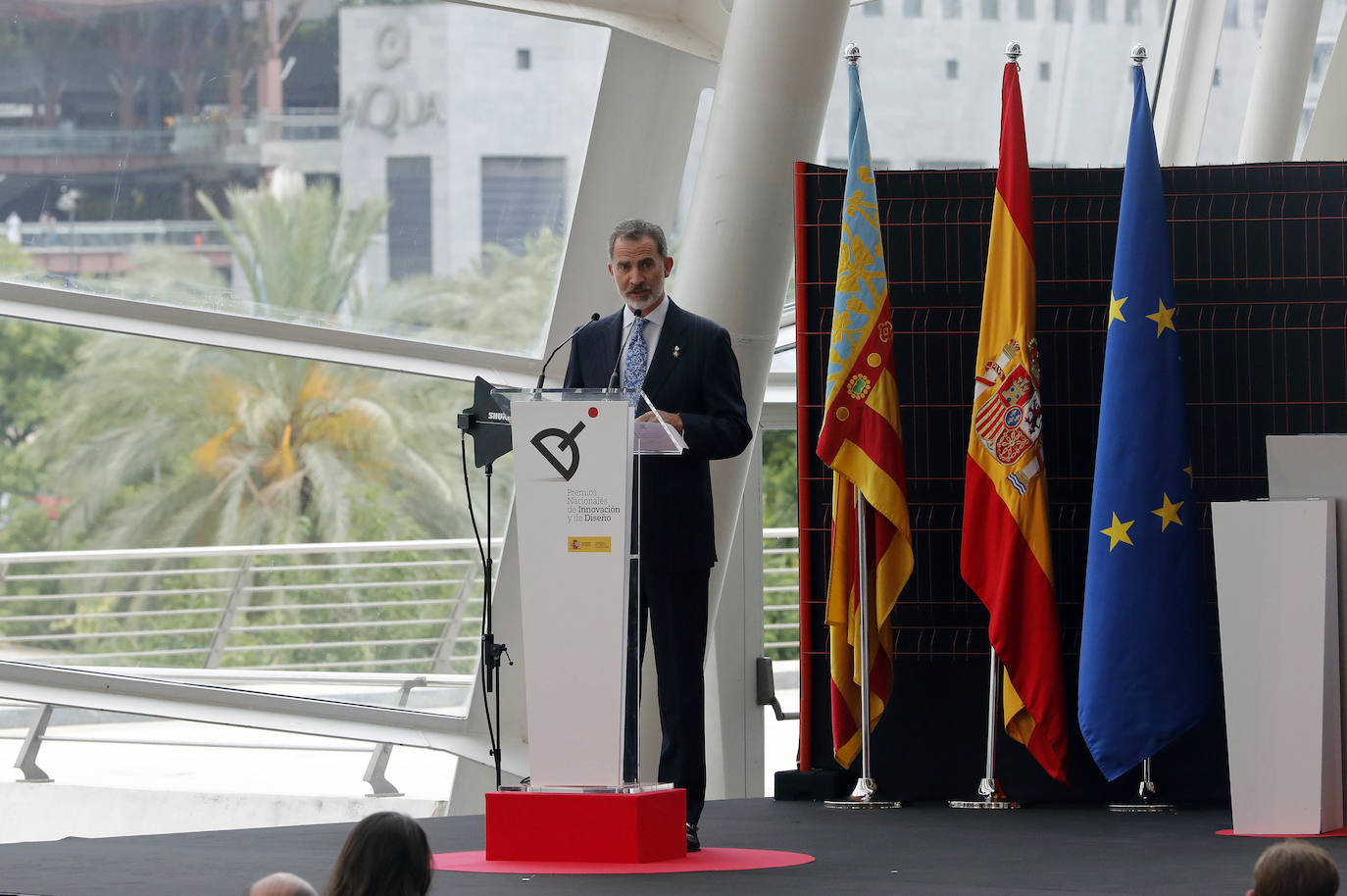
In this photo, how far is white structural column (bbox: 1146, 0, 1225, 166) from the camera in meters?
8.43

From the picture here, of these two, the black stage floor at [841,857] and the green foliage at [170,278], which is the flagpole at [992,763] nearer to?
the black stage floor at [841,857]

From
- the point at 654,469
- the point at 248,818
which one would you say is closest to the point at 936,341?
the point at 654,469

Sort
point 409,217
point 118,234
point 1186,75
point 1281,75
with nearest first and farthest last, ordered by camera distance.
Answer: point 118,234
point 409,217
point 1281,75
point 1186,75

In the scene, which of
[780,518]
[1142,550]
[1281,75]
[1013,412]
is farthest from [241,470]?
[1142,550]

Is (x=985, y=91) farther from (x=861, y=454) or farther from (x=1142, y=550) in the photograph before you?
(x=1142, y=550)

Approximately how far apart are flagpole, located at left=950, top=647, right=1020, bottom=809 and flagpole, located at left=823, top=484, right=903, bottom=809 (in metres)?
0.23

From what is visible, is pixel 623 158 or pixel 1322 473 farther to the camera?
pixel 623 158

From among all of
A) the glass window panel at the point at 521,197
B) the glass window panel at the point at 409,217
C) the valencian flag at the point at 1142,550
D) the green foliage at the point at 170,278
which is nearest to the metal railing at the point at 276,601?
the glass window panel at the point at 409,217

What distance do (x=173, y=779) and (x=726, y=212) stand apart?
286 inches

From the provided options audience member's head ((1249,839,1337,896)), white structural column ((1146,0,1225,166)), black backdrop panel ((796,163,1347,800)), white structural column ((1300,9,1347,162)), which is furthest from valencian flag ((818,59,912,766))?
white structural column ((1300,9,1347,162))

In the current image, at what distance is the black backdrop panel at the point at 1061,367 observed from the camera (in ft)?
16.5

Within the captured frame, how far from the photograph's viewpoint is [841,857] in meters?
3.88

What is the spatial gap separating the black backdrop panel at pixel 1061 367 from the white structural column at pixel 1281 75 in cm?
361

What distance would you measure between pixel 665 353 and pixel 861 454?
1.32m
